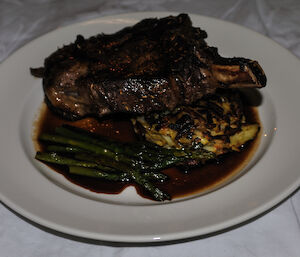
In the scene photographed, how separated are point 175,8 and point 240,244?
3.71m

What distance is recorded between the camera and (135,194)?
3.54 meters

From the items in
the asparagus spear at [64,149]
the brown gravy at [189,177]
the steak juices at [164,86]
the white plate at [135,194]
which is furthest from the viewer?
the asparagus spear at [64,149]

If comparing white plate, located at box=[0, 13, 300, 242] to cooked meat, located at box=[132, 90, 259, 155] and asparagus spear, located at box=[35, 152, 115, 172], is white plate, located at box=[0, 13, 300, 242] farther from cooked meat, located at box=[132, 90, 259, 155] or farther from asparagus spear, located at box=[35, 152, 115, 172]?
cooked meat, located at box=[132, 90, 259, 155]

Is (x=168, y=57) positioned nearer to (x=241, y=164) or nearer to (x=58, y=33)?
(x=241, y=164)

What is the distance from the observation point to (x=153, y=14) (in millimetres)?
5062

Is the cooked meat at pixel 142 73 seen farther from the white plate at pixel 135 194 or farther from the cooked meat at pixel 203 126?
the white plate at pixel 135 194

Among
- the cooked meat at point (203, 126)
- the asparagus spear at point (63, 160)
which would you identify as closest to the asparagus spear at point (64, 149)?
the asparagus spear at point (63, 160)

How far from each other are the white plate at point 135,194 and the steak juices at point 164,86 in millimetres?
334

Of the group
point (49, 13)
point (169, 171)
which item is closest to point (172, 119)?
point (169, 171)

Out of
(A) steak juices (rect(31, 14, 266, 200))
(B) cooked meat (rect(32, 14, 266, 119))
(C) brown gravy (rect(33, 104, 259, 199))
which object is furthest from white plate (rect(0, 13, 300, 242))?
(B) cooked meat (rect(32, 14, 266, 119))

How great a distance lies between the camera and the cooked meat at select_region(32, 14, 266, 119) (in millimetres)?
3637

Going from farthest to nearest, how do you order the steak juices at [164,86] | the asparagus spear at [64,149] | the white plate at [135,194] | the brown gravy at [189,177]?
the asparagus spear at [64,149] → the steak juices at [164,86] → the brown gravy at [189,177] → the white plate at [135,194]

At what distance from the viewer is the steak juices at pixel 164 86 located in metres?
3.65

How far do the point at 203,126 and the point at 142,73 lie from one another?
67cm
